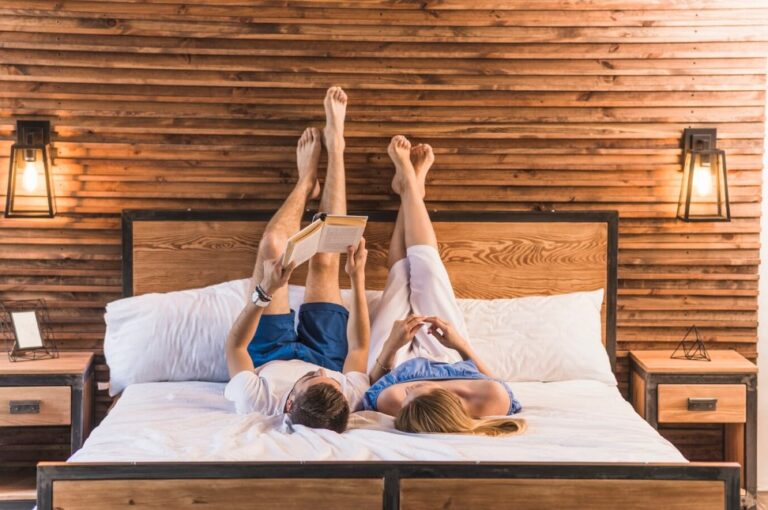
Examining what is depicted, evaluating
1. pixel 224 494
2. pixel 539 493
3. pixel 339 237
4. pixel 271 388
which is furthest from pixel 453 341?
pixel 224 494

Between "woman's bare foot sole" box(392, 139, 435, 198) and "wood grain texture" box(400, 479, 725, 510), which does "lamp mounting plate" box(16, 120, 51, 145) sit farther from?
"wood grain texture" box(400, 479, 725, 510)

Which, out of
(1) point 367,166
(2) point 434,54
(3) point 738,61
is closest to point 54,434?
(1) point 367,166

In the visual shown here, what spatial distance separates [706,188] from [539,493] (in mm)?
2099

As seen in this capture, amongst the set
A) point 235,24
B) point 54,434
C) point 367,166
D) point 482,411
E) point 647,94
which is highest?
point 235,24

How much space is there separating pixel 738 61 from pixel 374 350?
7.04 ft

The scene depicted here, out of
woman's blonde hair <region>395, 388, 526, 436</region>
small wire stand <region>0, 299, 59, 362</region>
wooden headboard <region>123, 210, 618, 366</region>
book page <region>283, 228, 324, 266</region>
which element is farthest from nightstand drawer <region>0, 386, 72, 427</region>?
woman's blonde hair <region>395, 388, 526, 436</region>

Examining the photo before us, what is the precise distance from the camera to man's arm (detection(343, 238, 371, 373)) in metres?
3.78

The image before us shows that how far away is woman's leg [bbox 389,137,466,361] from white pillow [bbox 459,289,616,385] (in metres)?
0.17

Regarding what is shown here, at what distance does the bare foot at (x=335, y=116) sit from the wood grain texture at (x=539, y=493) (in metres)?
1.91

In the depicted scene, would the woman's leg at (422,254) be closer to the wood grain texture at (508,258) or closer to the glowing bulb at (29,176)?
the wood grain texture at (508,258)

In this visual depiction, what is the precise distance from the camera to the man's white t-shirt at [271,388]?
338 cm

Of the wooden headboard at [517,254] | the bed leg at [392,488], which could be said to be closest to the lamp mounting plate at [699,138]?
the wooden headboard at [517,254]

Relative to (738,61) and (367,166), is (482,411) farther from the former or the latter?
(738,61)

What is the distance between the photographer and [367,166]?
14.5 ft
